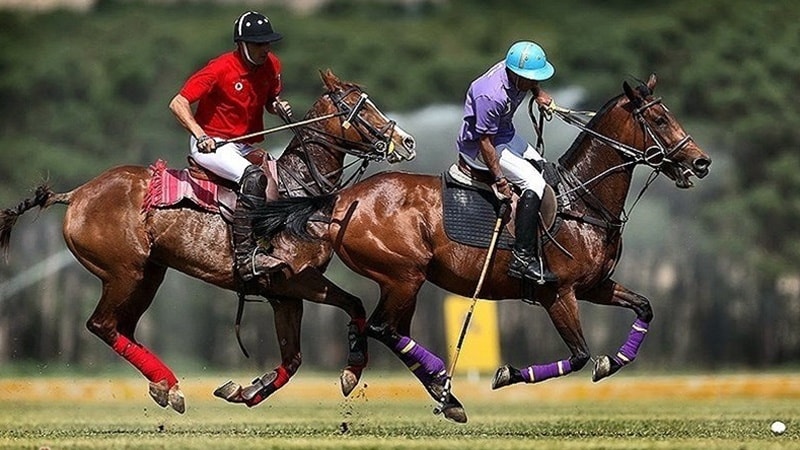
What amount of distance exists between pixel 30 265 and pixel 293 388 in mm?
13979

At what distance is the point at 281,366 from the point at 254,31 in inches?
115

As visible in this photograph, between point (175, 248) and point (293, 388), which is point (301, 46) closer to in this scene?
point (293, 388)

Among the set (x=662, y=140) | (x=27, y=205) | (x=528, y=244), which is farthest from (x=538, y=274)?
(x=27, y=205)

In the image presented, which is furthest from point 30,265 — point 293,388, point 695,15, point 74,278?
point 695,15

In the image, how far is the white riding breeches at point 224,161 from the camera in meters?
14.8

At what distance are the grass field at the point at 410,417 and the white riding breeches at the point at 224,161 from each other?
222cm

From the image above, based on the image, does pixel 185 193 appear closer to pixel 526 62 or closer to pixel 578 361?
pixel 526 62

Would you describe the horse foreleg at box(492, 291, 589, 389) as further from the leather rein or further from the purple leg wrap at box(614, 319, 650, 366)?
the leather rein

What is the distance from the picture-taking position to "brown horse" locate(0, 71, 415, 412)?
14.9 metres

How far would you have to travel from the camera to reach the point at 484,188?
14.9 metres

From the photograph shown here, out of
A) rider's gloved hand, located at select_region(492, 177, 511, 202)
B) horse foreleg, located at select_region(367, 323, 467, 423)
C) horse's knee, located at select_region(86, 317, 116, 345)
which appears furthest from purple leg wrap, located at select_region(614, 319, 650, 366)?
horse's knee, located at select_region(86, 317, 116, 345)

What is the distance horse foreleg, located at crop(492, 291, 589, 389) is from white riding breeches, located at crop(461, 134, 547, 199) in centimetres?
97

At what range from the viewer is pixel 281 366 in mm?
15102

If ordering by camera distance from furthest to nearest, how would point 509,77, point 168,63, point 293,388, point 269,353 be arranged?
1. point 168,63
2. point 269,353
3. point 293,388
4. point 509,77
